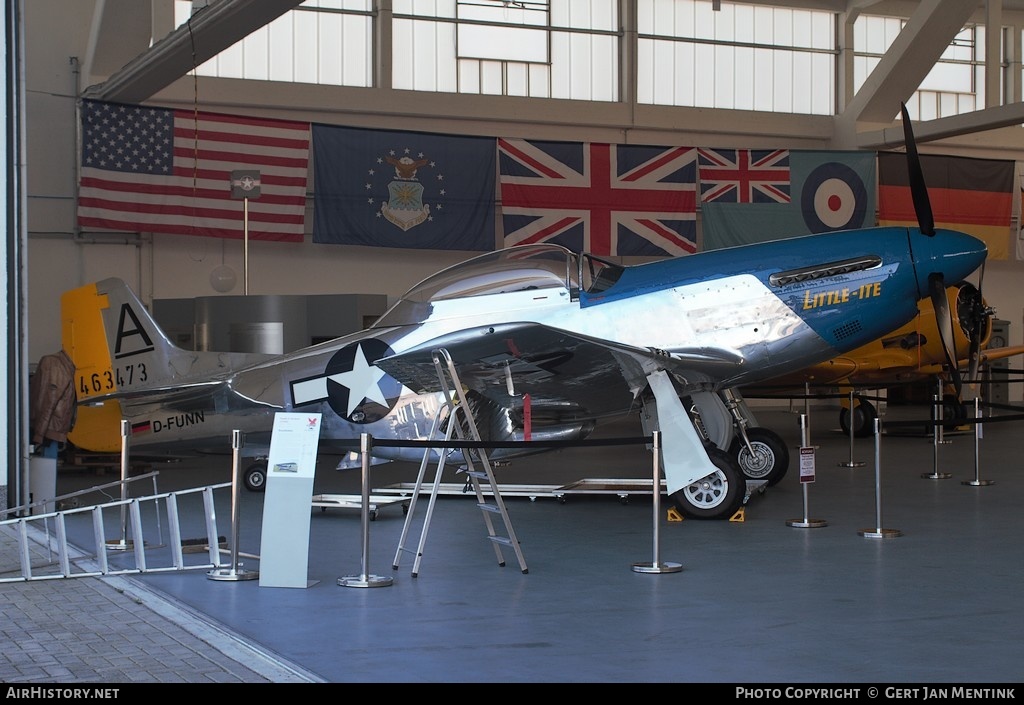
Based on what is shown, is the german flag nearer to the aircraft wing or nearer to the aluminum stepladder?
the aircraft wing

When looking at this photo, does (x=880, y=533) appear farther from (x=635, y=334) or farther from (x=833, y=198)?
(x=833, y=198)

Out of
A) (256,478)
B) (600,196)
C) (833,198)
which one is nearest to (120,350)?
(256,478)

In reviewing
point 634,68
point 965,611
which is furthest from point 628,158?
point 965,611

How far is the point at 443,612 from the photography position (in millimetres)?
4949

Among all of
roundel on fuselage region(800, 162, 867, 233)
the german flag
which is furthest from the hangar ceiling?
roundel on fuselage region(800, 162, 867, 233)

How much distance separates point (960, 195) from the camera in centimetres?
2102

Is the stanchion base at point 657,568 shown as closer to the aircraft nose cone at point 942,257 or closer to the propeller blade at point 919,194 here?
the aircraft nose cone at point 942,257

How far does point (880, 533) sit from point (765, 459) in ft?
8.46

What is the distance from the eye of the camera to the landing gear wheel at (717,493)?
7.65 metres

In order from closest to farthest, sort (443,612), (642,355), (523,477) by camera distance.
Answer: (443,612) < (642,355) < (523,477)

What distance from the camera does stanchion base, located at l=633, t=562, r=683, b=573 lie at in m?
5.84

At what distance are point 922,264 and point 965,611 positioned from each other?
12.0 ft

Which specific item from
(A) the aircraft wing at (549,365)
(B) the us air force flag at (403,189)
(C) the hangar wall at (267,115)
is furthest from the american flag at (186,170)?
(A) the aircraft wing at (549,365)
